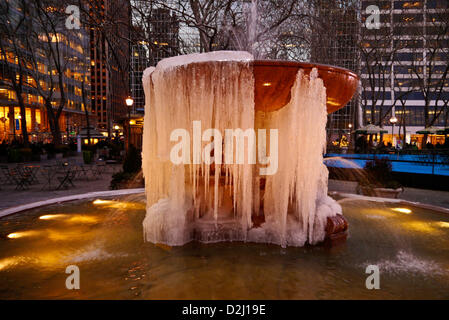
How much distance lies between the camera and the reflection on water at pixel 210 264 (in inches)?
129

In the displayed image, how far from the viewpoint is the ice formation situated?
15.1 feet

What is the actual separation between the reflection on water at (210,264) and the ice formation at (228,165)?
0.30m

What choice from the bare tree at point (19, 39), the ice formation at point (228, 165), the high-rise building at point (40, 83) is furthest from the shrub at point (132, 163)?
the high-rise building at point (40, 83)

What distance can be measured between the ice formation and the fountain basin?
0.12 metres

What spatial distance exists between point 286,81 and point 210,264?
2.75 meters

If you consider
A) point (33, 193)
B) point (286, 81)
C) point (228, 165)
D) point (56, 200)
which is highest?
point (286, 81)

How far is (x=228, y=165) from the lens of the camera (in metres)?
5.59

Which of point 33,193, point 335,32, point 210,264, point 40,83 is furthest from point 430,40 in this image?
point 40,83

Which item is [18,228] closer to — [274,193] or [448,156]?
[274,193]

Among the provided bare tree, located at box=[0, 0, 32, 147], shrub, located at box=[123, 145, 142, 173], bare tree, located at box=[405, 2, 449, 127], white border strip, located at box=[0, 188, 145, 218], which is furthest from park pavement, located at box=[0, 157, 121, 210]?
bare tree, located at box=[405, 2, 449, 127]

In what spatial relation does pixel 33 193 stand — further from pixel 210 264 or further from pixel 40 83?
pixel 40 83

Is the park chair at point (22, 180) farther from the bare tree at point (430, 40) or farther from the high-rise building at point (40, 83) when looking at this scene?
the bare tree at point (430, 40)

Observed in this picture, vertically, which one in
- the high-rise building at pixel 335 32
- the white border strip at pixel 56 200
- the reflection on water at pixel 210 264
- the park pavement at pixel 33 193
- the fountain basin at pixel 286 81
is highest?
the high-rise building at pixel 335 32

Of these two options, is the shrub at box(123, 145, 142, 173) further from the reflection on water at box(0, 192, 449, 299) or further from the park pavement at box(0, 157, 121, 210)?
the reflection on water at box(0, 192, 449, 299)
